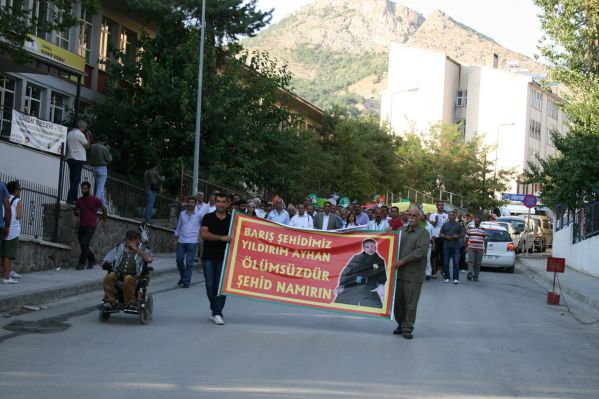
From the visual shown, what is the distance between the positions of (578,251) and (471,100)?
63.0 m

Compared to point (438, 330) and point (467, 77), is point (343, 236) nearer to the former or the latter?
point (438, 330)

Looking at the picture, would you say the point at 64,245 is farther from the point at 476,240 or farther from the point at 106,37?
the point at 106,37

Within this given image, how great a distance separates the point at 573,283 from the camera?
80.5 feet

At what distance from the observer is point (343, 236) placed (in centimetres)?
1306

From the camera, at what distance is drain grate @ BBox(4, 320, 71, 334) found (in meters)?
11.1

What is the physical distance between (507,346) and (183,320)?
14.8 feet

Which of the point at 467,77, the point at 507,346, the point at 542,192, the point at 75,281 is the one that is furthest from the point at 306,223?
the point at 467,77

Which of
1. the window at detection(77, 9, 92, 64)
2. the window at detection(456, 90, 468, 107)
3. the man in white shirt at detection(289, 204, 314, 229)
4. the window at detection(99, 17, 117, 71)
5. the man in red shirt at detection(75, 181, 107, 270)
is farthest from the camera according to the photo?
the window at detection(456, 90, 468, 107)

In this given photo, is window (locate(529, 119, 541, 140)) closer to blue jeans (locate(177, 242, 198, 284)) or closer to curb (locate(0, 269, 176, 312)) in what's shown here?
blue jeans (locate(177, 242, 198, 284))

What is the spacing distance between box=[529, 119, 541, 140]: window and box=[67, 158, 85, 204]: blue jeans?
7771 centimetres

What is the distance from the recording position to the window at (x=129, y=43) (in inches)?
1501

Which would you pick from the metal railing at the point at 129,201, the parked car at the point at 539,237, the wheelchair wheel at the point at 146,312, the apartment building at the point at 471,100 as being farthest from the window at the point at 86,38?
the apartment building at the point at 471,100

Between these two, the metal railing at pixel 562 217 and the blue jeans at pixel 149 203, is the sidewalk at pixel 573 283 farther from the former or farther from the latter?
the blue jeans at pixel 149 203

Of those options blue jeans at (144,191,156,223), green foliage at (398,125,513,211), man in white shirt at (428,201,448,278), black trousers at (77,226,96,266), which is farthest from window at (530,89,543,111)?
black trousers at (77,226,96,266)
